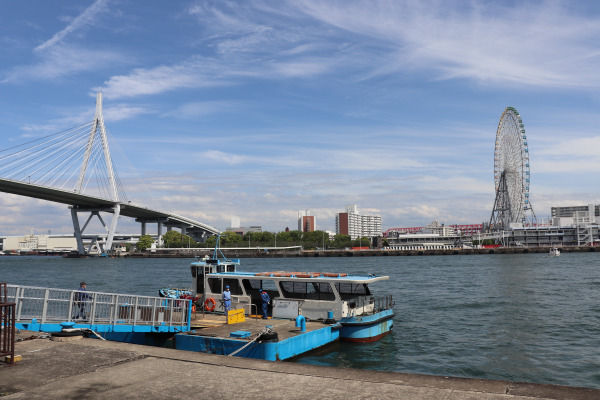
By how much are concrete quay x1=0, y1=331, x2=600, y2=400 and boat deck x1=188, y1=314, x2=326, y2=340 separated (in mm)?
6369

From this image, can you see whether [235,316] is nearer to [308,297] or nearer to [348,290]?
[308,297]

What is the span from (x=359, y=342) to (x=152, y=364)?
37.5 feet

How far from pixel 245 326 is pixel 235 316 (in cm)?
77

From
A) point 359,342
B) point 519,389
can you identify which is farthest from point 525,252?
point 519,389

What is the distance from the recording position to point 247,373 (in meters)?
8.37

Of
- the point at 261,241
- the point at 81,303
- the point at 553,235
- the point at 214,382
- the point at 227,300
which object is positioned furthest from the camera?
the point at 261,241

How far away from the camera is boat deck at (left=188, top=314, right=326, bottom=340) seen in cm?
1617

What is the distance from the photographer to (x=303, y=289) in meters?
20.1

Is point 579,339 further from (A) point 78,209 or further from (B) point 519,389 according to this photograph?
(A) point 78,209

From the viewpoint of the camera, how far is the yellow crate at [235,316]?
17.9m

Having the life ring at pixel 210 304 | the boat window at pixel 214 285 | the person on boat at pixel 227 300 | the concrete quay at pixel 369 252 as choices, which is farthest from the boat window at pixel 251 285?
the concrete quay at pixel 369 252

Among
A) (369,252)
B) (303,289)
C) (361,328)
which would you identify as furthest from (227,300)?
(369,252)

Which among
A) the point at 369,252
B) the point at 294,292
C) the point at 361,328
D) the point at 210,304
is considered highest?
the point at 294,292

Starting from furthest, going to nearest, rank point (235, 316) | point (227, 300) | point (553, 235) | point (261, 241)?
1. point (261, 241)
2. point (553, 235)
3. point (227, 300)
4. point (235, 316)
